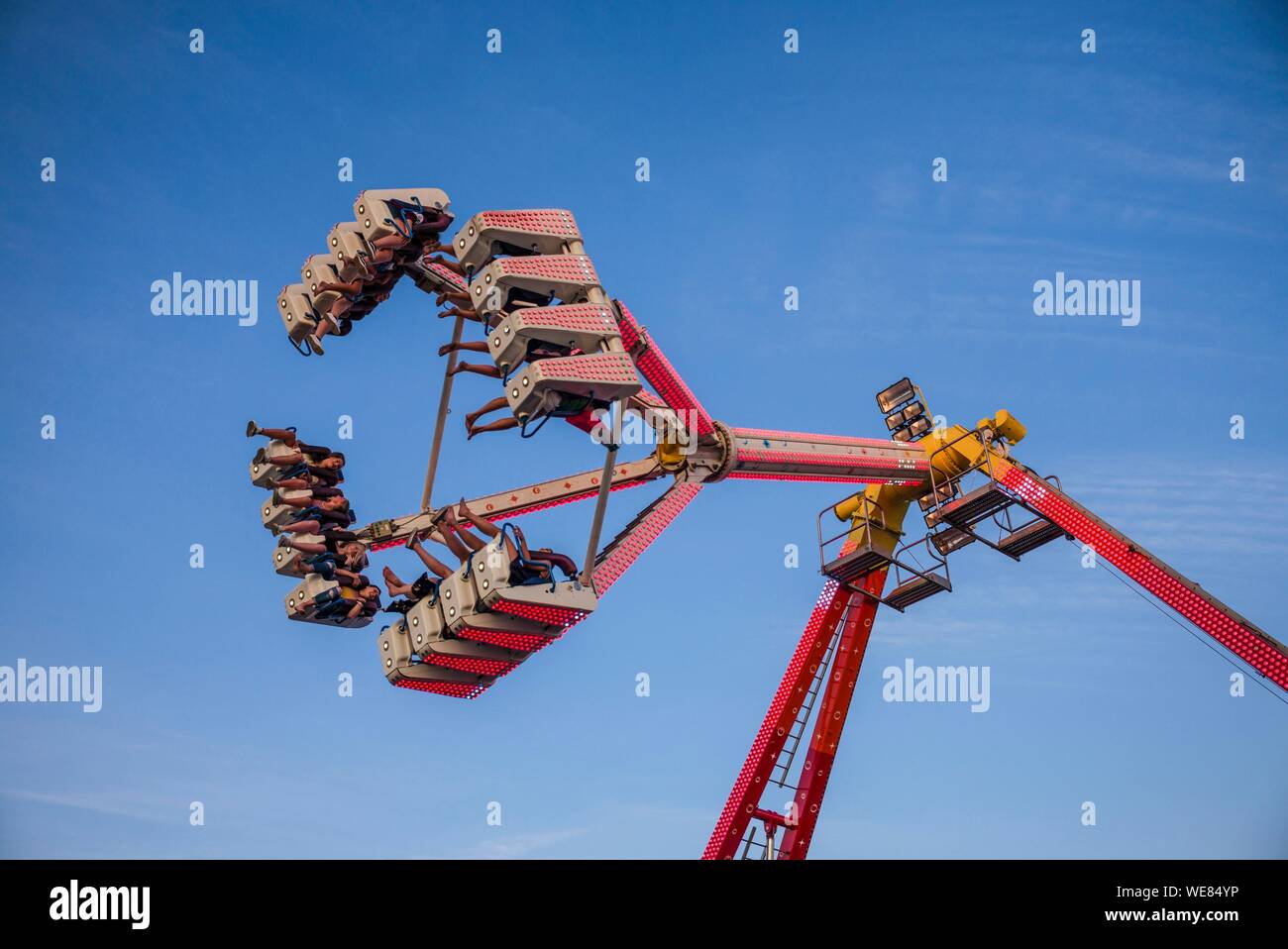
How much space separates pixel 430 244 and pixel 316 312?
88.8 inches

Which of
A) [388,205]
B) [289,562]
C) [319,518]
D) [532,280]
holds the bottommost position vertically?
[289,562]

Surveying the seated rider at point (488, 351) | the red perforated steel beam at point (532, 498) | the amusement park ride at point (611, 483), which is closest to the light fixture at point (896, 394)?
the amusement park ride at point (611, 483)

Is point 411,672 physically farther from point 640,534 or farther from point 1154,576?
point 1154,576

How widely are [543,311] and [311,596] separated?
6896 mm

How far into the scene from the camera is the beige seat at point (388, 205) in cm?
2438

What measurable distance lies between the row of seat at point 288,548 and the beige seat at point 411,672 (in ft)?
6.52

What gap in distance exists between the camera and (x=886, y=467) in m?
29.9

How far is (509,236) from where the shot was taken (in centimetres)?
2253

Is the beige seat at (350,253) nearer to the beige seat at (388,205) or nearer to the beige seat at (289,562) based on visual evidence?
the beige seat at (388,205)

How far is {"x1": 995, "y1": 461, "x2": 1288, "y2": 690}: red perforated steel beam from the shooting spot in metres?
27.0

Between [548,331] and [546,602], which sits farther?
[546,602]

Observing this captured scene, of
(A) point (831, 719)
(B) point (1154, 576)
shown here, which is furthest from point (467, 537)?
(B) point (1154, 576)
